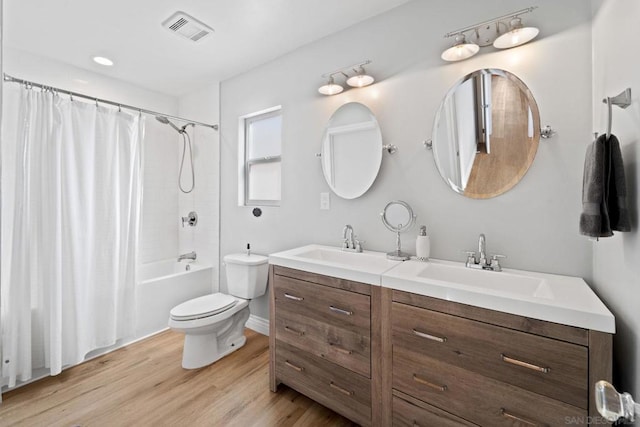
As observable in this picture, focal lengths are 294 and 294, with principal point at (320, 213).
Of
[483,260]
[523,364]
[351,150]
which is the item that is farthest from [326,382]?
[351,150]

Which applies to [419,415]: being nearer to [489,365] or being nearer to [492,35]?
[489,365]

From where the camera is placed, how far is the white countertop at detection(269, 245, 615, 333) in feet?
3.44

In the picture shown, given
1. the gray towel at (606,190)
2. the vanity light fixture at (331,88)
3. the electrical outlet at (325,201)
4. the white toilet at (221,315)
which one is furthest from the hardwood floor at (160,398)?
the vanity light fixture at (331,88)

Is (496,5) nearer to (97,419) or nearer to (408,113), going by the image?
(408,113)

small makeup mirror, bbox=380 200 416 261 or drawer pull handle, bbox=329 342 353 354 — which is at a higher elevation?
small makeup mirror, bbox=380 200 416 261

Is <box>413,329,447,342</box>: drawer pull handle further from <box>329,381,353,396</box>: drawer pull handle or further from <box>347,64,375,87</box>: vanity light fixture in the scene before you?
<box>347,64,375,87</box>: vanity light fixture

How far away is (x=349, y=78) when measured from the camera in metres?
→ 2.08

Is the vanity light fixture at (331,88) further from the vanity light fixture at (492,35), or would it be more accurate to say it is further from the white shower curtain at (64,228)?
the white shower curtain at (64,228)

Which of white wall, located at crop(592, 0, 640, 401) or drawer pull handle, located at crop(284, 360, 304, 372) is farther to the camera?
drawer pull handle, located at crop(284, 360, 304, 372)

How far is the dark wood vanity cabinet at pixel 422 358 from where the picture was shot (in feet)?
3.45

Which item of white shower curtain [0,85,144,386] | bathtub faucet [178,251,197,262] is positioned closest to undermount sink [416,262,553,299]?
white shower curtain [0,85,144,386]

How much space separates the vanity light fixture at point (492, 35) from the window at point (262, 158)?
1474mm

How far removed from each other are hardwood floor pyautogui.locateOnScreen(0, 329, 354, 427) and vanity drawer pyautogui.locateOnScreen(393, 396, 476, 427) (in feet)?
1.35

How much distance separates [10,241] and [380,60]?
2.65 meters
